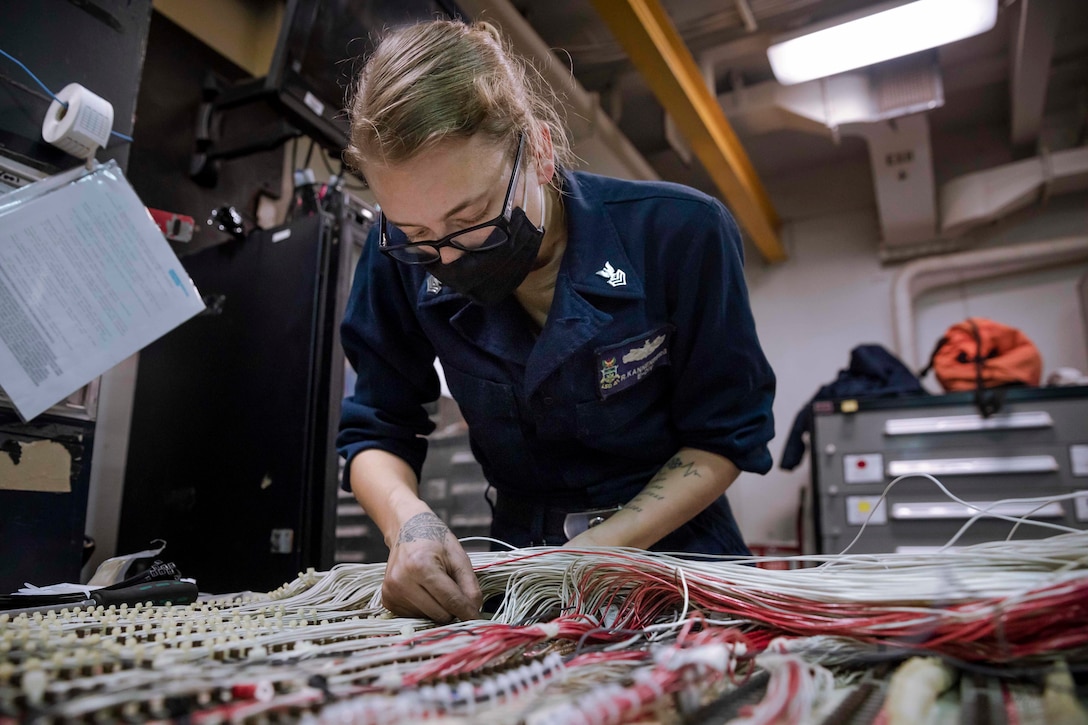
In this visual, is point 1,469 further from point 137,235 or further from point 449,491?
point 449,491

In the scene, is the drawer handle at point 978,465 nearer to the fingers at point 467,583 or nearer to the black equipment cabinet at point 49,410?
the fingers at point 467,583

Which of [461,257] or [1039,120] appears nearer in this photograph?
[461,257]

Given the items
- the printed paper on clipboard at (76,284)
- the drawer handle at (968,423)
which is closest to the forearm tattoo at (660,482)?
the printed paper on clipboard at (76,284)

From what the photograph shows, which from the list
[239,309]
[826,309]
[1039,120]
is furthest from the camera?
[826,309]

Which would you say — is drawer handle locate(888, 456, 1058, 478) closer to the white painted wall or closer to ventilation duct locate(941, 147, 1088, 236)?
the white painted wall

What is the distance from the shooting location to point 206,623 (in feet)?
1.93

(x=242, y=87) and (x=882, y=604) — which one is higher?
(x=242, y=87)

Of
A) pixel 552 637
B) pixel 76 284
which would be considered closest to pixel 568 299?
pixel 552 637

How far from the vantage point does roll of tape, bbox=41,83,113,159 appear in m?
1.02

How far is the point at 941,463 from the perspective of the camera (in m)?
2.73

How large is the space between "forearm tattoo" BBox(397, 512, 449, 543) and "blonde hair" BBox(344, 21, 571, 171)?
43 centimetres

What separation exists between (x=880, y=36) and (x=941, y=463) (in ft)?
5.63

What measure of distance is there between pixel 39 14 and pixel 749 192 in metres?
3.21

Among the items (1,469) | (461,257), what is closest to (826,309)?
(461,257)
